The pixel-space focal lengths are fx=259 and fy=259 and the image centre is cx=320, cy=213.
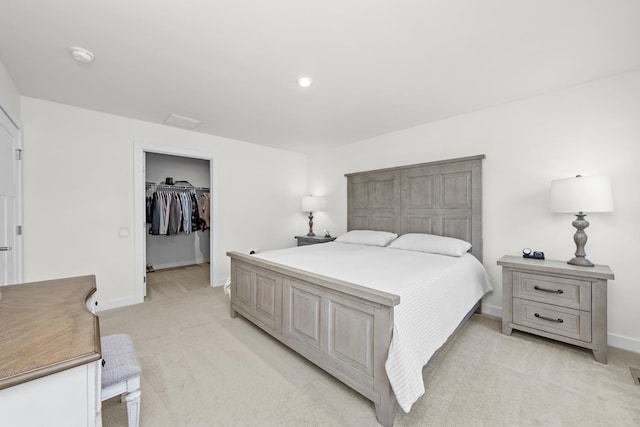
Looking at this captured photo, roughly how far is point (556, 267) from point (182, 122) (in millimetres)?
4199

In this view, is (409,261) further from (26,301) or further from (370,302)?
(26,301)

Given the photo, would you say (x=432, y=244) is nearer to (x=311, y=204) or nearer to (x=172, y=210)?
(x=311, y=204)

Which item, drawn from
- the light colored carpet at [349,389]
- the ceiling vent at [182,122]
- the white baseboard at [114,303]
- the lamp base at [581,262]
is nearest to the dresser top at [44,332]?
the light colored carpet at [349,389]

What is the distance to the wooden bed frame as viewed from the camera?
147 cm

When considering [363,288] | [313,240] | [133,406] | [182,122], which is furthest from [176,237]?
[363,288]

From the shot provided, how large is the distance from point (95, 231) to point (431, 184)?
406 centimetres

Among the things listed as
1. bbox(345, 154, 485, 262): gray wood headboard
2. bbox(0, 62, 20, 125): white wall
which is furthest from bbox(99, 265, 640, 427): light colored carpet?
bbox(0, 62, 20, 125): white wall

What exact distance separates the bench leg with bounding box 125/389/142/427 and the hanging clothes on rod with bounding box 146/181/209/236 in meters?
3.96

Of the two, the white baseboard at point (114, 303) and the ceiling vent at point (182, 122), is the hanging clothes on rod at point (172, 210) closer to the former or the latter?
the white baseboard at point (114, 303)

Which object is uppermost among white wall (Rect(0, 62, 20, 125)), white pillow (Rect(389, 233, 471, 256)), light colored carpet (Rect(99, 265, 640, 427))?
white wall (Rect(0, 62, 20, 125))

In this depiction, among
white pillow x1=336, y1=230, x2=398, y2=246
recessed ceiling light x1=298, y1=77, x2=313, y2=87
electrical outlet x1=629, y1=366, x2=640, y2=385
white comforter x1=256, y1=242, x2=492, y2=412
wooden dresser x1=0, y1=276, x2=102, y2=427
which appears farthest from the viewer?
white pillow x1=336, y1=230, x2=398, y2=246

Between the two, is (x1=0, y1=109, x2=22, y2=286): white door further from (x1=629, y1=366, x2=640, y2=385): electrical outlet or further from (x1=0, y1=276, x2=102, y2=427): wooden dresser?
(x1=629, y1=366, x2=640, y2=385): electrical outlet

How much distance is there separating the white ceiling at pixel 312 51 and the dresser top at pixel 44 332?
1.59 meters

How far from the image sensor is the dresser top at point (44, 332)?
72 cm
